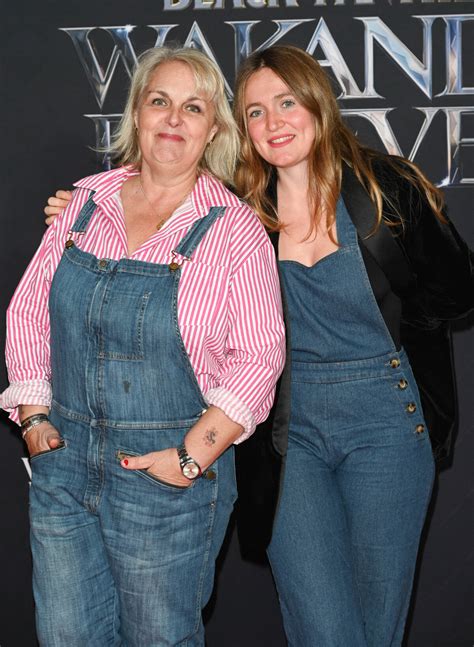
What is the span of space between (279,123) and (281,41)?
674 mm

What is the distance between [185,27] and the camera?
288cm

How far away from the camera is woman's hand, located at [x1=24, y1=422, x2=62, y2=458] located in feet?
6.90

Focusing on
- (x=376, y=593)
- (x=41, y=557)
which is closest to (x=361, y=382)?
(x=376, y=593)

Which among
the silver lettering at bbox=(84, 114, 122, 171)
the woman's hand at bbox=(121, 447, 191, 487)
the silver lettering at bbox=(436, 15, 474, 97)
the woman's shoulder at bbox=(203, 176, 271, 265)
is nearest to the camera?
the woman's hand at bbox=(121, 447, 191, 487)

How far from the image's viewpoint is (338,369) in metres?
2.25

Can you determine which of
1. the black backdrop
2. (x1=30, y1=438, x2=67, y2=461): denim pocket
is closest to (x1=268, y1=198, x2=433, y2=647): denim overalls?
(x1=30, y1=438, x2=67, y2=461): denim pocket

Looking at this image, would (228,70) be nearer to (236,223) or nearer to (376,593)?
(236,223)

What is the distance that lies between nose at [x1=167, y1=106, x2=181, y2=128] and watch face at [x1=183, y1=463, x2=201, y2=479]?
855 millimetres

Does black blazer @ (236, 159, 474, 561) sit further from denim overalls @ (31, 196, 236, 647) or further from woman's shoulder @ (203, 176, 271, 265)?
denim overalls @ (31, 196, 236, 647)

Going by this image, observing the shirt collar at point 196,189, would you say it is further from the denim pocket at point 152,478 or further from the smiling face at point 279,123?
the denim pocket at point 152,478

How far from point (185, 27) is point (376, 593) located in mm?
1886

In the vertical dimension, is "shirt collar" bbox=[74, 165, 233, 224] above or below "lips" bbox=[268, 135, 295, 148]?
below

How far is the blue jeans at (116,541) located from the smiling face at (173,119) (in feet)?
2.29

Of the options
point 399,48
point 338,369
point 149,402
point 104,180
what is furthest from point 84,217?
point 399,48
